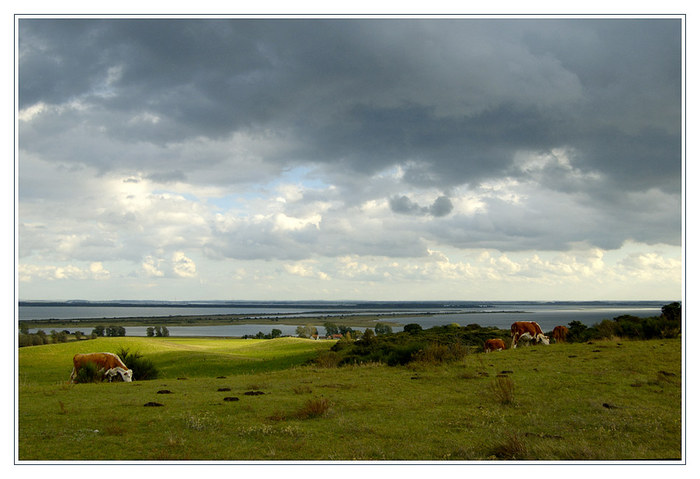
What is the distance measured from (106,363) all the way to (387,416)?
1565 centimetres

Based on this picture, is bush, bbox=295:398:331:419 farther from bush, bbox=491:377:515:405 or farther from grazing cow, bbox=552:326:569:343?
grazing cow, bbox=552:326:569:343

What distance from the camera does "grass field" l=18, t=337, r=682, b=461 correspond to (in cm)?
772

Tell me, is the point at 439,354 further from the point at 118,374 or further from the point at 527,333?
the point at 118,374

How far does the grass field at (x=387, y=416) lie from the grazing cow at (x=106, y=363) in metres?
4.46

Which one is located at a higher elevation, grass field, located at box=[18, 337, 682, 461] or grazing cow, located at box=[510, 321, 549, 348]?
grass field, located at box=[18, 337, 682, 461]

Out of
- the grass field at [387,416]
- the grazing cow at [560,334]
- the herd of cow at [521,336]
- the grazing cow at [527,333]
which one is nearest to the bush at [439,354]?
the grass field at [387,416]

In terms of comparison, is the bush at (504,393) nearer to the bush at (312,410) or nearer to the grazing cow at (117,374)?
the bush at (312,410)

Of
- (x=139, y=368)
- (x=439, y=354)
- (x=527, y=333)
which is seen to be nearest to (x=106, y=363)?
(x=139, y=368)

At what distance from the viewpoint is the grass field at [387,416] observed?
25.3ft

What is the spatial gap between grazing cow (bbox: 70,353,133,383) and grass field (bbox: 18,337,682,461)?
446 cm

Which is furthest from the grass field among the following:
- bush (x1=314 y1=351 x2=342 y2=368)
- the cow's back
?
bush (x1=314 y1=351 x2=342 y2=368)

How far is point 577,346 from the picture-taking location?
23.1 metres
